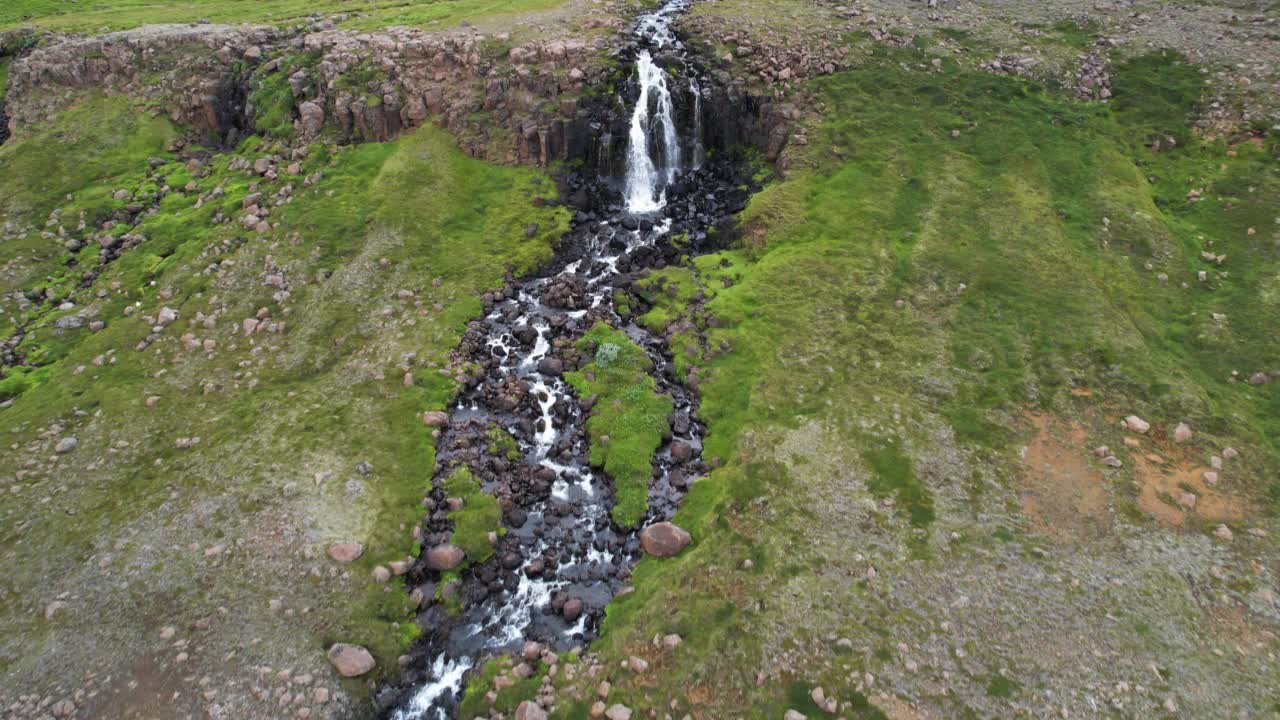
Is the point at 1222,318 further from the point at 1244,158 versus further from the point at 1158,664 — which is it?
the point at 1158,664

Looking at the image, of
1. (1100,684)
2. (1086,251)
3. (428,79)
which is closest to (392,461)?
(1100,684)

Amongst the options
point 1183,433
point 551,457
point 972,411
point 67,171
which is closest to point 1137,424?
point 1183,433

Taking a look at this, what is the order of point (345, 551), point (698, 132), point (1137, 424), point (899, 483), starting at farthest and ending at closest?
1. point (698, 132)
2. point (1137, 424)
3. point (899, 483)
4. point (345, 551)

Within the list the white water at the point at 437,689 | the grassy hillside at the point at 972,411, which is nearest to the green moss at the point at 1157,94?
the grassy hillside at the point at 972,411

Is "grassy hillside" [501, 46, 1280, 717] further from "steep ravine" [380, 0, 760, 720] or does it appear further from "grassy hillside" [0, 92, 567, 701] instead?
"grassy hillside" [0, 92, 567, 701]

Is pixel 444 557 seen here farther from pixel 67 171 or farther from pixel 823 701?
pixel 67 171
